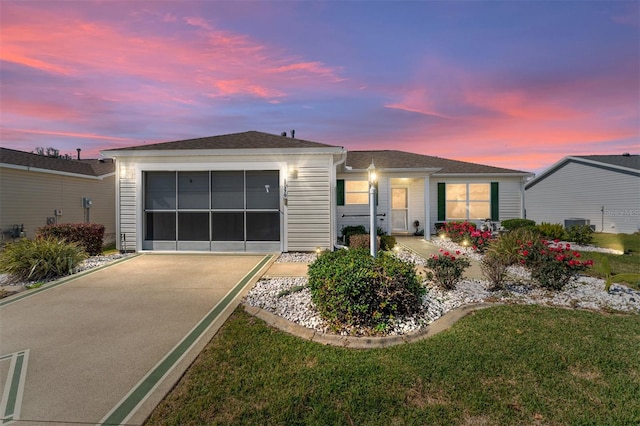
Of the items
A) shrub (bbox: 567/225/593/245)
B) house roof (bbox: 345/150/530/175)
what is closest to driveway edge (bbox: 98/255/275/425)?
house roof (bbox: 345/150/530/175)

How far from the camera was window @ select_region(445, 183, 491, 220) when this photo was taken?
13.6 m

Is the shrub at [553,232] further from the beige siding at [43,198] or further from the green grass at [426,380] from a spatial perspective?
the beige siding at [43,198]

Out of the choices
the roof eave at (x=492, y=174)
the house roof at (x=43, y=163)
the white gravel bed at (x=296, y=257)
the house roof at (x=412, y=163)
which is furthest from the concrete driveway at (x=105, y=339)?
the roof eave at (x=492, y=174)

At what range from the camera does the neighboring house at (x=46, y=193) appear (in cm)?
1121

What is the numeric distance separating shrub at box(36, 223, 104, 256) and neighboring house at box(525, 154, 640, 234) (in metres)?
21.2

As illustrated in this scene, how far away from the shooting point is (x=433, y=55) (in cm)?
877

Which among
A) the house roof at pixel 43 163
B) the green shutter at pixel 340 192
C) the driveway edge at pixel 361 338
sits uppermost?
the house roof at pixel 43 163

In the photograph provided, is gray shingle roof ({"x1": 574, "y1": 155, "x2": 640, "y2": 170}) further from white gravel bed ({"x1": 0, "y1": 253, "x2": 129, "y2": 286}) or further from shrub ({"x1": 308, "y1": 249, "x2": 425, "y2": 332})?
white gravel bed ({"x1": 0, "y1": 253, "x2": 129, "y2": 286})

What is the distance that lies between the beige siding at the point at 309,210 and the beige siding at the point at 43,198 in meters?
10.1

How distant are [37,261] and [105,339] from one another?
4.44 m

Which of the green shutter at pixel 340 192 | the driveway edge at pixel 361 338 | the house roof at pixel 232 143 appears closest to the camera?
the driveway edge at pixel 361 338

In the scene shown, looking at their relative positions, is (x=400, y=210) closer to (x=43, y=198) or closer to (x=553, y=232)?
(x=553, y=232)

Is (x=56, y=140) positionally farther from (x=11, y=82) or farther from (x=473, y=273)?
(x=473, y=273)

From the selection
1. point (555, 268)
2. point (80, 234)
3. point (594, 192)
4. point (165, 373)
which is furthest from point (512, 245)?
point (594, 192)
